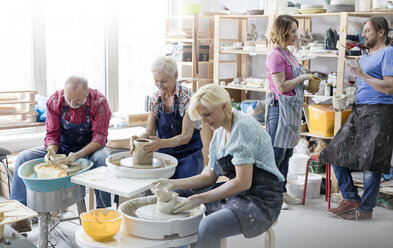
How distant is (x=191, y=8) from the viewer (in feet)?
18.6

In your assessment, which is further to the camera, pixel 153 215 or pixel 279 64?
pixel 279 64

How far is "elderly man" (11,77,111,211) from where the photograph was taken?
3586mm

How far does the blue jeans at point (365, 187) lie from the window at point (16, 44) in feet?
10.2

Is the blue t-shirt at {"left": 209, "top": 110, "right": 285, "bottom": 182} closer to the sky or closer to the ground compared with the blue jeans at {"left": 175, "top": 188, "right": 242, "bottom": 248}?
closer to the sky

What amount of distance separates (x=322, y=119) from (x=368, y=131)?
72 cm

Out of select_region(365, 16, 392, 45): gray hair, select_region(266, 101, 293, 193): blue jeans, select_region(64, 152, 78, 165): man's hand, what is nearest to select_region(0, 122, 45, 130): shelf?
select_region(64, 152, 78, 165): man's hand

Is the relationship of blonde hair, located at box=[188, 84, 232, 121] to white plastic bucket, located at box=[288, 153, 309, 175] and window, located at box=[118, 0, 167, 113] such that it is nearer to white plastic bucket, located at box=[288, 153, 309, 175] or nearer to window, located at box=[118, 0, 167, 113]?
white plastic bucket, located at box=[288, 153, 309, 175]

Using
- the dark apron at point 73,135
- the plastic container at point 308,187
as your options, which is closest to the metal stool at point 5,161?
the dark apron at point 73,135

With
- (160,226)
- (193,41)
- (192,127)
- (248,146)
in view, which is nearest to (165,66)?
(192,127)

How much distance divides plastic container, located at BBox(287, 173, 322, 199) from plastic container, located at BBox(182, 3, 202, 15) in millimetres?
2238

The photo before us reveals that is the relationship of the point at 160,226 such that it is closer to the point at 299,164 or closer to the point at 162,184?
the point at 162,184

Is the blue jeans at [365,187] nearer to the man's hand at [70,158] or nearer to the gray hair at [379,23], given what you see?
the gray hair at [379,23]

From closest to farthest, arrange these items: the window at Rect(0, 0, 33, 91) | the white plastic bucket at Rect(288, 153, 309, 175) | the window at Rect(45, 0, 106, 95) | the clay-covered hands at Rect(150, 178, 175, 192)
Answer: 1. the clay-covered hands at Rect(150, 178, 175, 192)
2. the window at Rect(0, 0, 33, 91)
3. the white plastic bucket at Rect(288, 153, 309, 175)
4. the window at Rect(45, 0, 106, 95)

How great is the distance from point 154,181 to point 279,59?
5.86ft
